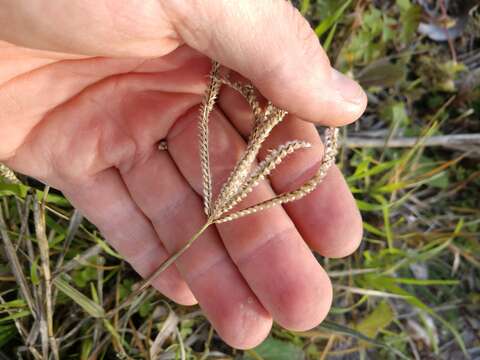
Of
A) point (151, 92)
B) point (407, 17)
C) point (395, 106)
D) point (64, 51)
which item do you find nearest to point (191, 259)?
point (151, 92)

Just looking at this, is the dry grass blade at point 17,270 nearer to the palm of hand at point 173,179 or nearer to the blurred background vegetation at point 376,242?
the blurred background vegetation at point 376,242

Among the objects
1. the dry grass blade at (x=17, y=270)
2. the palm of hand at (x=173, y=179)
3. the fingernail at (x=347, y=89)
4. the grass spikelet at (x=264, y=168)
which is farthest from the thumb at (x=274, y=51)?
the dry grass blade at (x=17, y=270)

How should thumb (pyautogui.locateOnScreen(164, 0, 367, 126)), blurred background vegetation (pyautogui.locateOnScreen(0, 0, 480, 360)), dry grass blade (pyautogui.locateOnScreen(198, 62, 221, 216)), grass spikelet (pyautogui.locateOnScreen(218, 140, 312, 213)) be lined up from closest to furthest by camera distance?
thumb (pyautogui.locateOnScreen(164, 0, 367, 126)) → grass spikelet (pyautogui.locateOnScreen(218, 140, 312, 213)) → dry grass blade (pyautogui.locateOnScreen(198, 62, 221, 216)) → blurred background vegetation (pyautogui.locateOnScreen(0, 0, 480, 360))

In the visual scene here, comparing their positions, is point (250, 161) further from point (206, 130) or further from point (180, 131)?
point (180, 131)

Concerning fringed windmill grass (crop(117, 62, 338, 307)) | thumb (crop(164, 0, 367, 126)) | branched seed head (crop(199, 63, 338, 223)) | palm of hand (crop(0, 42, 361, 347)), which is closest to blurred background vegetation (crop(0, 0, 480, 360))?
palm of hand (crop(0, 42, 361, 347))

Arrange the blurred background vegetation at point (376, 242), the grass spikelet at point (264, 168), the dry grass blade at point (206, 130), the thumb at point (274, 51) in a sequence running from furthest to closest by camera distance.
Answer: the blurred background vegetation at point (376, 242)
the dry grass blade at point (206, 130)
the grass spikelet at point (264, 168)
the thumb at point (274, 51)

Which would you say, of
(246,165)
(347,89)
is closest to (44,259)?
(246,165)

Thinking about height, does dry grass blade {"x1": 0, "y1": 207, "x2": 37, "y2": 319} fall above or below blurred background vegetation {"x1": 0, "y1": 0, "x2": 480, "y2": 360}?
above

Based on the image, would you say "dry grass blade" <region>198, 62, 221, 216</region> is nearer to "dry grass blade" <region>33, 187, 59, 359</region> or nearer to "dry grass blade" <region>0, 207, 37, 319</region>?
"dry grass blade" <region>33, 187, 59, 359</region>

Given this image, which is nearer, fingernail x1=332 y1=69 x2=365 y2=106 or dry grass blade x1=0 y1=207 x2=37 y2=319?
fingernail x1=332 y1=69 x2=365 y2=106
